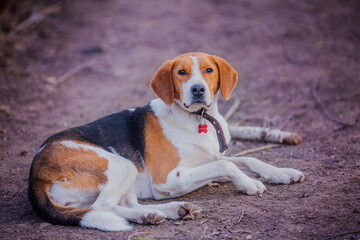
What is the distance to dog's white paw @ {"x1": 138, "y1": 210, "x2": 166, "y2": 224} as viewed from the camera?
3678 mm

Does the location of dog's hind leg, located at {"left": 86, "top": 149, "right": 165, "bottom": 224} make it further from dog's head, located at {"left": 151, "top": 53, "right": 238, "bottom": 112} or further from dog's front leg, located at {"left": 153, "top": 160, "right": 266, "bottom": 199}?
dog's head, located at {"left": 151, "top": 53, "right": 238, "bottom": 112}

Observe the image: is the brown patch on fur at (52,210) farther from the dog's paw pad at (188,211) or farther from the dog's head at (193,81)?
the dog's head at (193,81)

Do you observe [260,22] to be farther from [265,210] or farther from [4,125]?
[265,210]

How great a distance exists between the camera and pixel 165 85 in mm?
4297

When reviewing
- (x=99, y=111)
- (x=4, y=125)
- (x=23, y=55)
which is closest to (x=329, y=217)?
(x=99, y=111)

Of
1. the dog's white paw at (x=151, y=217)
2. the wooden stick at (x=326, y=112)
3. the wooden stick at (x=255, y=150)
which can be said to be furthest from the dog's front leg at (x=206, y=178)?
the wooden stick at (x=326, y=112)

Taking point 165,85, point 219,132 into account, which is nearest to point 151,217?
point 219,132

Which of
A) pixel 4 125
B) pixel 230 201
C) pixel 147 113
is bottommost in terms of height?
pixel 4 125

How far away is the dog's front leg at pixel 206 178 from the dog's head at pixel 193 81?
0.69 metres

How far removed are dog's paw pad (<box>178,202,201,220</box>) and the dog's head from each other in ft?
3.58

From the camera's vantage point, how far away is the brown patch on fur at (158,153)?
423 cm

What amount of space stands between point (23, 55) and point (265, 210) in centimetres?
926

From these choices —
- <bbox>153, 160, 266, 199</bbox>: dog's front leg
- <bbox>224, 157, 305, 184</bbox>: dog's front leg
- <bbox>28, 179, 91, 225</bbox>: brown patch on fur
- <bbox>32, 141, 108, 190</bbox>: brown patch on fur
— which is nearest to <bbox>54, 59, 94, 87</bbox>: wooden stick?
<bbox>32, 141, 108, 190</bbox>: brown patch on fur

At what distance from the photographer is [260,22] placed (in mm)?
13055
